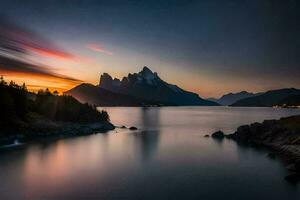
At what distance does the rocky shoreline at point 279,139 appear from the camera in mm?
55622

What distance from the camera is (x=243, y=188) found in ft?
141

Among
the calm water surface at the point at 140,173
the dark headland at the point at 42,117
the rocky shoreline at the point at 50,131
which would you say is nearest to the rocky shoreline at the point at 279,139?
the calm water surface at the point at 140,173

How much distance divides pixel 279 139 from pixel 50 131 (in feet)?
243

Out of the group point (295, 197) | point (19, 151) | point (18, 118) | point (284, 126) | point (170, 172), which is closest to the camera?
point (295, 197)

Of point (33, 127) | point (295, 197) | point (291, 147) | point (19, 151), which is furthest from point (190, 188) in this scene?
point (33, 127)

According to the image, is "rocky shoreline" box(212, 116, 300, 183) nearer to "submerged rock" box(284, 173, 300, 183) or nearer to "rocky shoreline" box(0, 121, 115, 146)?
"submerged rock" box(284, 173, 300, 183)

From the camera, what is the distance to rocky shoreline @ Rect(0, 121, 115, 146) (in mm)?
87306

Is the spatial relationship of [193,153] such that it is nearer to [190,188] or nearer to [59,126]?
[190,188]

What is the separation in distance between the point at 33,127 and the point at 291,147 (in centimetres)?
7943

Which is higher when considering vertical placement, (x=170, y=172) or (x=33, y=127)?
(x=33, y=127)

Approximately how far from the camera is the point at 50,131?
104m

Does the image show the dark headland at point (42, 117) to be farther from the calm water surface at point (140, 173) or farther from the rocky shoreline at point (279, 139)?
the rocky shoreline at point (279, 139)

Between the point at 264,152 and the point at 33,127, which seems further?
the point at 33,127

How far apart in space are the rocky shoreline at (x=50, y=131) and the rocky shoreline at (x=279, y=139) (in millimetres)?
49835
